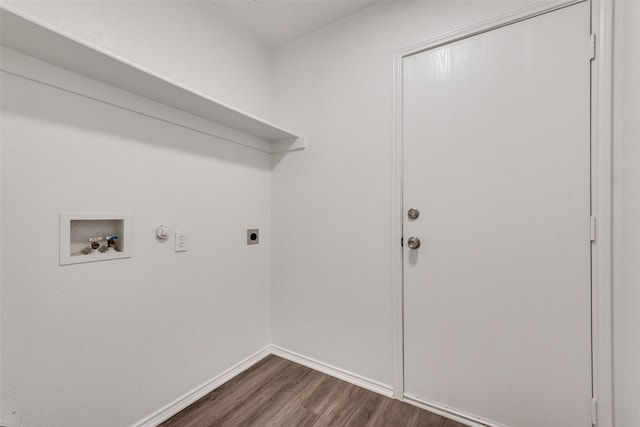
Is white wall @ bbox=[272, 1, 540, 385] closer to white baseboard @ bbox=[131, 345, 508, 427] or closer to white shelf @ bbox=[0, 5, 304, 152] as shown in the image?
white baseboard @ bbox=[131, 345, 508, 427]

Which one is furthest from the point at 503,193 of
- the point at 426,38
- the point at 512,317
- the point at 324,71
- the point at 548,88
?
the point at 324,71

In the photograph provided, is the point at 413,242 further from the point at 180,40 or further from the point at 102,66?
the point at 180,40

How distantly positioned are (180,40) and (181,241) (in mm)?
1181

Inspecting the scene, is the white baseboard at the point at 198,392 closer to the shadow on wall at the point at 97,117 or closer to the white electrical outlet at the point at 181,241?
the white electrical outlet at the point at 181,241

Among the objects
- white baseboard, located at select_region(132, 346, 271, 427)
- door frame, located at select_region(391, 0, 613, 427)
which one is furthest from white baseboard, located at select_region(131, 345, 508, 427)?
door frame, located at select_region(391, 0, 613, 427)

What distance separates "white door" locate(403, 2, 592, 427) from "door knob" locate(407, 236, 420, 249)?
0.03 m

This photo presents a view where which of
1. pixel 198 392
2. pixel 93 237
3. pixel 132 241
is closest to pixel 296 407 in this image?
pixel 198 392

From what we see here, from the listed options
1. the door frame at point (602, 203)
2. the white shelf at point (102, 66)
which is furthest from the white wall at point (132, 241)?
the door frame at point (602, 203)

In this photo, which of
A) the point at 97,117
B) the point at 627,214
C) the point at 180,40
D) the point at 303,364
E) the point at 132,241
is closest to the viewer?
the point at 627,214

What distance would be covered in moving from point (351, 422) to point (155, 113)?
1.95 meters

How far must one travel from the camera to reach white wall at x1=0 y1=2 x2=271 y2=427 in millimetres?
1009

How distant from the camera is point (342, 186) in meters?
1.80

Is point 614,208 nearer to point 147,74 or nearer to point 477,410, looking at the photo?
point 477,410

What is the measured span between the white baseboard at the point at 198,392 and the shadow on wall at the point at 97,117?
143cm
